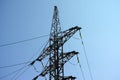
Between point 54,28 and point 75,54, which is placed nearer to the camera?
point 75,54

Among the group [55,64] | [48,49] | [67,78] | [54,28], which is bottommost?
[67,78]

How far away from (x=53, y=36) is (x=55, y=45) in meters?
2.04

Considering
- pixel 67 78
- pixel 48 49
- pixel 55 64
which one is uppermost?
pixel 48 49

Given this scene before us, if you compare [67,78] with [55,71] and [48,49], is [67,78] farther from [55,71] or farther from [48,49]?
[48,49]

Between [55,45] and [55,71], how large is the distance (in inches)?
151

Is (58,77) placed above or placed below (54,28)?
below

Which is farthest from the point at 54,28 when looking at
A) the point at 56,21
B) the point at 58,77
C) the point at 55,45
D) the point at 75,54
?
the point at 58,77

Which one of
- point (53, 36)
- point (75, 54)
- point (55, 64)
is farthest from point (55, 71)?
point (53, 36)

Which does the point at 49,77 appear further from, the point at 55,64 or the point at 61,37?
the point at 61,37

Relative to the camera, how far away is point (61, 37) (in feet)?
102

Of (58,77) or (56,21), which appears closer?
(58,77)

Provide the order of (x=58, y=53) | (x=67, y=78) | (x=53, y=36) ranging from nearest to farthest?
(x=67, y=78) < (x=58, y=53) < (x=53, y=36)

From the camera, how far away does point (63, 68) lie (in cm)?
3005

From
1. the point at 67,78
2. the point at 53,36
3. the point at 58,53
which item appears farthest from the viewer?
the point at 53,36
